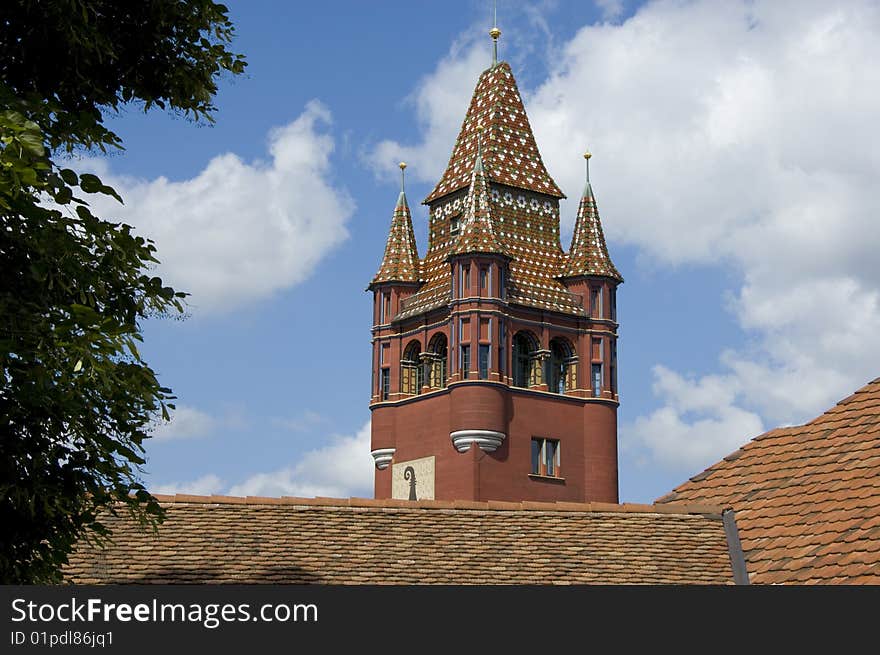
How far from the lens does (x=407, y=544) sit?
18641mm

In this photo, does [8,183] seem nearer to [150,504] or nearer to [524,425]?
[150,504]

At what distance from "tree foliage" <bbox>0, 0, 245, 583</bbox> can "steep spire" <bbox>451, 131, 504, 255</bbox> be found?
49275mm

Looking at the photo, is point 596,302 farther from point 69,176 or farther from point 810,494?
point 69,176

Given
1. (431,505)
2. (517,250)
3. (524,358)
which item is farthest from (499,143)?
(431,505)

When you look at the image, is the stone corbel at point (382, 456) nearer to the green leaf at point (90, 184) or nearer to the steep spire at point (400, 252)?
the steep spire at point (400, 252)

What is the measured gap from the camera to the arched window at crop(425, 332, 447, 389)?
63.0 m

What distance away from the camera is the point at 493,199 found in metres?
64.4

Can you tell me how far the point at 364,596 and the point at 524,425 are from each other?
5291cm

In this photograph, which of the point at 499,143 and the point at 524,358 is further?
the point at 499,143

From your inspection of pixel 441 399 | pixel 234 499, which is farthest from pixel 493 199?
pixel 234 499

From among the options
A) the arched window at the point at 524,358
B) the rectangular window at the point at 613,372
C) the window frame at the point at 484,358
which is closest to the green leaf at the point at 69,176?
the window frame at the point at 484,358

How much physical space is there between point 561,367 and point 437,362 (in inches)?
232

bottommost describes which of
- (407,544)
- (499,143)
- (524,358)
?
(407,544)

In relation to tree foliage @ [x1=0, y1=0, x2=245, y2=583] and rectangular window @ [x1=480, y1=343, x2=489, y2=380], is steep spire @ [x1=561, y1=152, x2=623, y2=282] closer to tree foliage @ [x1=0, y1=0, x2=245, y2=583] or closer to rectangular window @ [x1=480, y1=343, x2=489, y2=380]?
rectangular window @ [x1=480, y1=343, x2=489, y2=380]
